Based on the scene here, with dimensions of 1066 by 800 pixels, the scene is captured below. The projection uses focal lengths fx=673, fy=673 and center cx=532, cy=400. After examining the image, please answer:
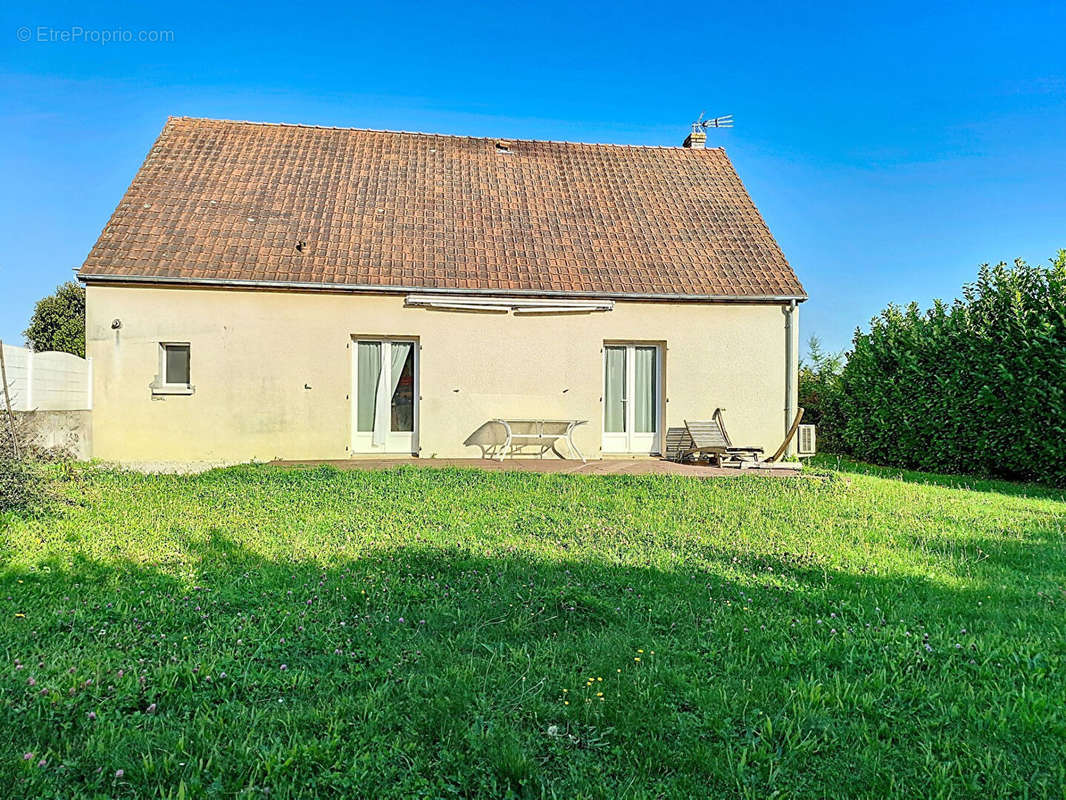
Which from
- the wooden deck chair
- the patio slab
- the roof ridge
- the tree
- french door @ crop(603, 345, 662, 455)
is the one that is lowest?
the patio slab

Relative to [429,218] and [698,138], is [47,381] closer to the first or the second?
[429,218]

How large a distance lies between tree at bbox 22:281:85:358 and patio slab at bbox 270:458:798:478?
26022 mm

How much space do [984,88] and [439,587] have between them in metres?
14.5

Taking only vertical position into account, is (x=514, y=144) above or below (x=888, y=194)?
above

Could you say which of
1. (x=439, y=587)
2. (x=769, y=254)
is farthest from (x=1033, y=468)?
(x=439, y=587)

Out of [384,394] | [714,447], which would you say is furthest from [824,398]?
[384,394]

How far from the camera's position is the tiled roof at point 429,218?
1238cm

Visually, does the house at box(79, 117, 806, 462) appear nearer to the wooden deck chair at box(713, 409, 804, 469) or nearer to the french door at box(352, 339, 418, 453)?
the french door at box(352, 339, 418, 453)

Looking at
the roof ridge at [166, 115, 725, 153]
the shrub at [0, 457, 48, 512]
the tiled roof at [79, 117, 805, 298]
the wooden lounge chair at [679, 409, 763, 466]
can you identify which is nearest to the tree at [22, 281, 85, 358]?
the roof ridge at [166, 115, 725, 153]

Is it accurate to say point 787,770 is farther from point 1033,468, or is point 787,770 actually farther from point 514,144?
point 514,144

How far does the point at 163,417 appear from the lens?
12.0 meters

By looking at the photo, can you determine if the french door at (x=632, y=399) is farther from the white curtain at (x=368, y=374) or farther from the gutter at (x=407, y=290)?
the white curtain at (x=368, y=374)

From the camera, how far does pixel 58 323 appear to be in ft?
104

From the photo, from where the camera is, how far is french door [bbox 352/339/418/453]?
12.7 metres
